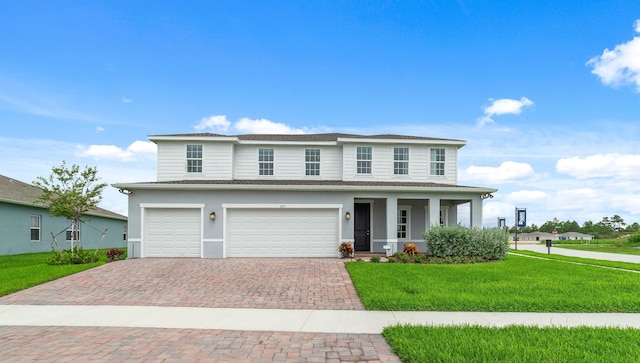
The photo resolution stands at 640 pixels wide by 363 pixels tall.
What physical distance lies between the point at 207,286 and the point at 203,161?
372 inches

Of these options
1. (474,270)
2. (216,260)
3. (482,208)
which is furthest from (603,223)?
(216,260)

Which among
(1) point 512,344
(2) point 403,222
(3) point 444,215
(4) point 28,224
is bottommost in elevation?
(1) point 512,344

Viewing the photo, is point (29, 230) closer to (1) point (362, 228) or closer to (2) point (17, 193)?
(2) point (17, 193)

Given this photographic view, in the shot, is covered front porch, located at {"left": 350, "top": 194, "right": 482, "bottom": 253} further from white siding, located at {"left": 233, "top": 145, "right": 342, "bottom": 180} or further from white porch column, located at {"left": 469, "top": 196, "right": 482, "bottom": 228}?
white siding, located at {"left": 233, "top": 145, "right": 342, "bottom": 180}

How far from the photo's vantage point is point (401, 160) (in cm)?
1817

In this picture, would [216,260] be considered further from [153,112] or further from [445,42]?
[445,42]

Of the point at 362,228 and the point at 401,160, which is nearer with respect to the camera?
the point at 362,228

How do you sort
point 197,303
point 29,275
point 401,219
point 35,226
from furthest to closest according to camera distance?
point 35,226 → point 401,219 → point 29,275 → point 197,303

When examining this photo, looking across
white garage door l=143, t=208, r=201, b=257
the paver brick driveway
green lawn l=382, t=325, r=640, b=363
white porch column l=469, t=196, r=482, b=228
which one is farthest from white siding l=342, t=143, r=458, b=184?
green lawn l=382, t=325, r=640, b=363

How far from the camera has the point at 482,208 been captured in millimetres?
16531

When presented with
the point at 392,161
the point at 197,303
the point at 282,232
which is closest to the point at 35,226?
the point at 282,232

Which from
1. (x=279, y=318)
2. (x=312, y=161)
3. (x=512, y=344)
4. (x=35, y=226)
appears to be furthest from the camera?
(x=35, y=226)

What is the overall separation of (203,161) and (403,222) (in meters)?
10.5

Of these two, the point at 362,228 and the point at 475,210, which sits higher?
the point at 475,210
